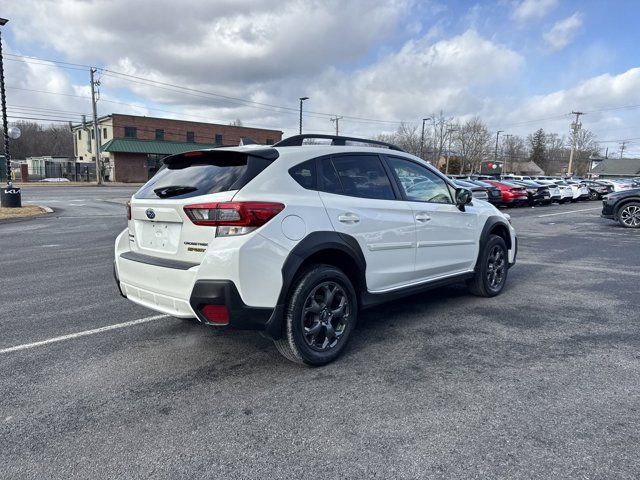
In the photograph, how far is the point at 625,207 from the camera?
1440 centimetres

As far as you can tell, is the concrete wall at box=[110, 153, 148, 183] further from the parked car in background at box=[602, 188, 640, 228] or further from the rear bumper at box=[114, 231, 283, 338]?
the rear bumper at box=[114, 231, 283, 338]

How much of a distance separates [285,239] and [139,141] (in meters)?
52.1

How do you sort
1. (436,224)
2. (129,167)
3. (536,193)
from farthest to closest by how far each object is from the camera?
(129,167)
(536,193)
(436,224)

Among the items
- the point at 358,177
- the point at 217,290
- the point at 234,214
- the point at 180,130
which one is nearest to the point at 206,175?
the point at 234,214

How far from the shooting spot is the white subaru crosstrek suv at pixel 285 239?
3.08 meters

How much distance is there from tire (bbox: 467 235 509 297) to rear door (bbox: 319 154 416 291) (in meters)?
1.49

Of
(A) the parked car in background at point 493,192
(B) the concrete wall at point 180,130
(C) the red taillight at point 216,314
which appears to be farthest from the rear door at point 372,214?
(B) the concrete wall at point 180,130

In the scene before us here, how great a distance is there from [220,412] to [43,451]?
99cm

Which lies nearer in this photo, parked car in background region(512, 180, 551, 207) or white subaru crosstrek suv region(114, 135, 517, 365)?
white subaru crosstrek suv region(114, 135, 517, 365)

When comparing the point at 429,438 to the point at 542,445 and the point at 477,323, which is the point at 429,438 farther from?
the point at 477,323

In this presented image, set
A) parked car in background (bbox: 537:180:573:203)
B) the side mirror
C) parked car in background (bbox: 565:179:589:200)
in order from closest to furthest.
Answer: the side mirror, parked car in background (bbox: 537:180:573:203), parked car in background (bbox: 565:179:589:200)

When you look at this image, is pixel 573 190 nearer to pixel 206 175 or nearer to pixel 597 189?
pixel 597 189

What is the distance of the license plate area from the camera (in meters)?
3.35

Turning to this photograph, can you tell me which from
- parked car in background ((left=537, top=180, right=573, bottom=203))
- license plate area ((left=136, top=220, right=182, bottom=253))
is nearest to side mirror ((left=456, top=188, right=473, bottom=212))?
license plate area ((left=136, top=220, right=182, bottom=253))
